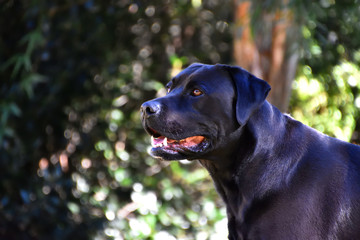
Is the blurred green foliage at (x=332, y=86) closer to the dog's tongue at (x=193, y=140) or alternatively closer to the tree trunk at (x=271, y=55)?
the tree trunk at (x=271, y=55)

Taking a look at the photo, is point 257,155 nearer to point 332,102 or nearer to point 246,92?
A: point 246,92

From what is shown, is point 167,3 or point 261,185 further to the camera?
point 167,3

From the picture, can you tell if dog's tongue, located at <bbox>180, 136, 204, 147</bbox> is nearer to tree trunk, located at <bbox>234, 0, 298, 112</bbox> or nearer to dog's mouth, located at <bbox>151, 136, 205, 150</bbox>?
dog's mouth, located at <bbox>151, 136, 205, 150</bbox>

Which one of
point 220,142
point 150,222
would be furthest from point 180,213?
point 220,142

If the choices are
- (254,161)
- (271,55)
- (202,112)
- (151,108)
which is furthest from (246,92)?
(271,55)

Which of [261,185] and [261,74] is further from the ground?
[261,185]

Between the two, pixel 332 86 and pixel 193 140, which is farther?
pixel 332 86

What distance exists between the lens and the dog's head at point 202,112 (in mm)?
2926

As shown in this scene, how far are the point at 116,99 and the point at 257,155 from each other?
4.46m

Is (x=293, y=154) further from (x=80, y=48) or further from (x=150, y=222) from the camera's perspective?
(x=80, y=48)

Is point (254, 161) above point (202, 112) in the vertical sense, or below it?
below

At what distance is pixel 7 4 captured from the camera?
21.7ft

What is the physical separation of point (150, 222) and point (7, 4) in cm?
309

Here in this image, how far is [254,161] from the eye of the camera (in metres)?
2.92
